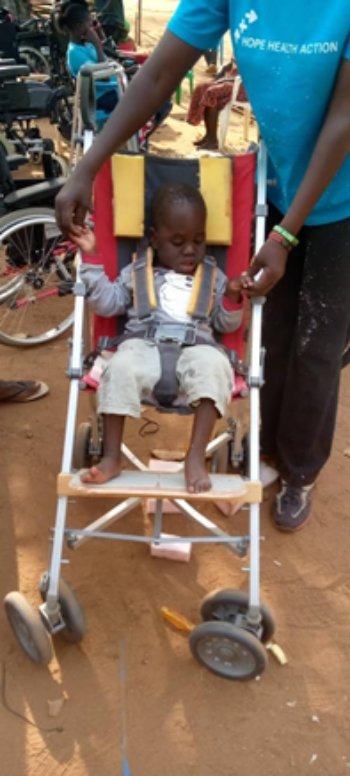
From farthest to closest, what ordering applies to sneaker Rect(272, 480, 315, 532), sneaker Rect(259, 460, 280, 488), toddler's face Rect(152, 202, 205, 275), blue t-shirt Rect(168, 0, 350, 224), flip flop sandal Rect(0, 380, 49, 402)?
flip flop sandal Rect(0, 380, 49, 402)
sneaker Rect(259, 460, 280, 488)
sneaker Rect(272, 480, 315, 532)
toddler's face Rect(152, 202, 205, 275)
blue t-shirt Rect(168, 0, 350, 224)

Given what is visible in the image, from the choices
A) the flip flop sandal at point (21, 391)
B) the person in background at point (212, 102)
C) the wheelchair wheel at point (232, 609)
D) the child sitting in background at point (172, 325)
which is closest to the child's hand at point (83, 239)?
the child sitting in background at point (172, 325)

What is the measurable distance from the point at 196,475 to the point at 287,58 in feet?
4.12

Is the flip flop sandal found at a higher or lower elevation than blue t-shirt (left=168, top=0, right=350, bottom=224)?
lower

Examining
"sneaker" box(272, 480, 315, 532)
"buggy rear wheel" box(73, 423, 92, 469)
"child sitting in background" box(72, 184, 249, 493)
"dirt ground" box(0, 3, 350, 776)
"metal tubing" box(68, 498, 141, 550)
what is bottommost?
"dirt ground" box(0, 3, 350, 776)

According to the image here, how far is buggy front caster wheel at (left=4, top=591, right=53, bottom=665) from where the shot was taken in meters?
2.24

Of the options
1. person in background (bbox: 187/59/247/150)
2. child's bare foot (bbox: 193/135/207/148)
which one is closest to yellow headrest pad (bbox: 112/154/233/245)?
person in background (bbox: 187/59/247/150)

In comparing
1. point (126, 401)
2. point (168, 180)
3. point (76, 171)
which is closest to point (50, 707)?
A: point (126, 401)

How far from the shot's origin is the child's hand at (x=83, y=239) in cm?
246

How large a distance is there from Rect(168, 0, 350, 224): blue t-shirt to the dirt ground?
1.33 meters

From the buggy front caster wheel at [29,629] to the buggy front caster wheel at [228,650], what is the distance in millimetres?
470

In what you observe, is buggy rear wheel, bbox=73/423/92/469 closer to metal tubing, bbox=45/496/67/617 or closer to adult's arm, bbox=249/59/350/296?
metal tubing, bbox=45/496/67/617

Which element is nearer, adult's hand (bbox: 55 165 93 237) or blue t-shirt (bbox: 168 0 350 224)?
blue t-shirt (bbox: 168 0 350 224)

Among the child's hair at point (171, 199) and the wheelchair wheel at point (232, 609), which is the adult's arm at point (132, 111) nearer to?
the child's hair at point (171, 199)

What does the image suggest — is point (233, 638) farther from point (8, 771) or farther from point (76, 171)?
point (76, 171)
